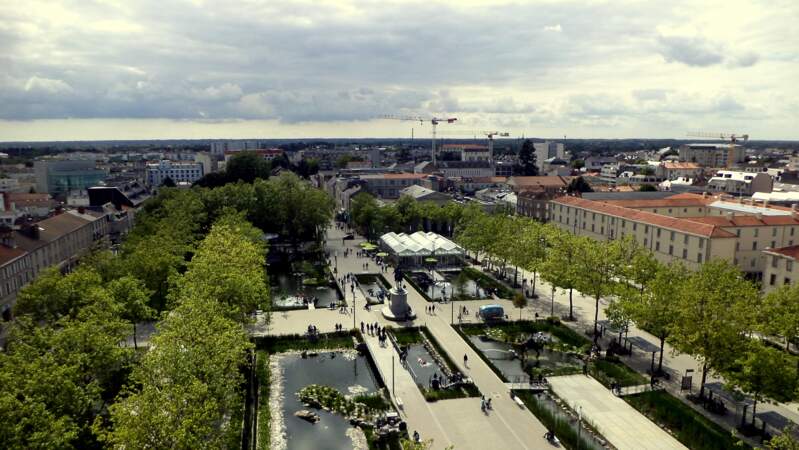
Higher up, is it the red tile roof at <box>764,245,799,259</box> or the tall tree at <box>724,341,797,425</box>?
the red tile roof at <box>764,245,799,259</box>

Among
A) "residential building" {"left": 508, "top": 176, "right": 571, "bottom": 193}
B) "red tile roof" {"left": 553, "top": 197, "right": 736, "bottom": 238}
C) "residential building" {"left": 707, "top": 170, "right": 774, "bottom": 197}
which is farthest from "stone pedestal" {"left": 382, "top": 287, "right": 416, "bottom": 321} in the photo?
"residential building" {"left": 707, "top": 170, "right": 774, "bottom": 197}

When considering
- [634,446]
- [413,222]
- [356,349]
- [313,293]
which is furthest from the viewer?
[413,222]

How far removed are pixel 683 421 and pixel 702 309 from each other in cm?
782

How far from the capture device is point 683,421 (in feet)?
111

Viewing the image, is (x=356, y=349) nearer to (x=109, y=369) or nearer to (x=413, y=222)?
(x=109, y=369)

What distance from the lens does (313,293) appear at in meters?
66.3

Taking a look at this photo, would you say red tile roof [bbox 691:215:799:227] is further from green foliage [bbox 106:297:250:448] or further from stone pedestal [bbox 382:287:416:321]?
green foliage [bbox 106:297:250:448]

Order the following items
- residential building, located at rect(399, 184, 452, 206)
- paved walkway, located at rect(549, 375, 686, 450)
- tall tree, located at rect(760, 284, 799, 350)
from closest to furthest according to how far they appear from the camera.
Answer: paved walkway, located at rect(549, 375, 686, 450) → tall tree, located at rect(760, 284, 799, 350) → residential building, located at rect(399, 184, 452, 206)

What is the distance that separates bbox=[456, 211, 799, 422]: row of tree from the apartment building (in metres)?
13.7


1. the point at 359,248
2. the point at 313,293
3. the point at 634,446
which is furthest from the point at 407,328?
the point at 359,248

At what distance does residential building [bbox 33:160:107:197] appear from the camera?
470 feet

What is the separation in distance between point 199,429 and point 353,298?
123ft

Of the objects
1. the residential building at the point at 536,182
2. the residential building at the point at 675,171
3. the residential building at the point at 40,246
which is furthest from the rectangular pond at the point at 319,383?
the residential building at the point at 675,171

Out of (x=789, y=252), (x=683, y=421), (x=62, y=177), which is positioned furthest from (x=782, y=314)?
(x=62, y=177)
